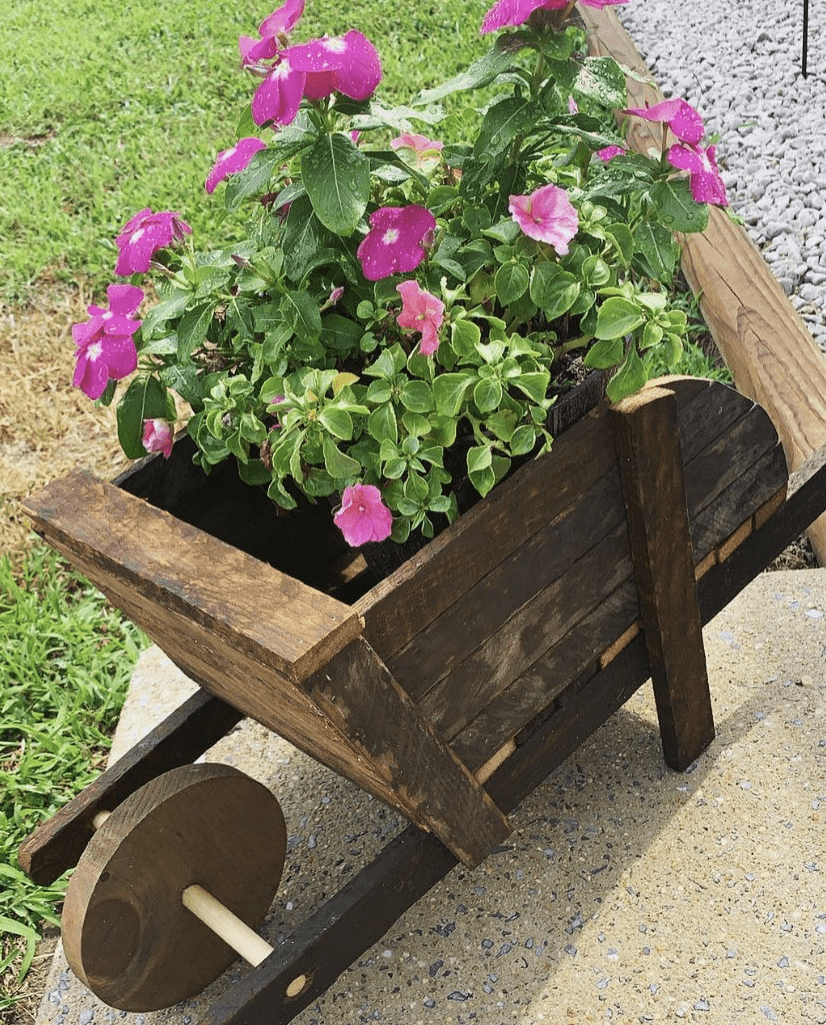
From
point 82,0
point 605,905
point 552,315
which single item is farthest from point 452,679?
point 82,0

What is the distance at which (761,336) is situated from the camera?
280 centimetres

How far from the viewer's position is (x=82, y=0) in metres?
5.94

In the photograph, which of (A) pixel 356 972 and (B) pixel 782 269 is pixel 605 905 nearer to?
(A) pixel 356 972

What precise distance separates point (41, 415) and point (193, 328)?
80.7 inches

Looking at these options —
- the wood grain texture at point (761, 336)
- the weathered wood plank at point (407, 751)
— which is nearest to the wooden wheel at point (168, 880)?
the weathered wood plank at point (407, 751)

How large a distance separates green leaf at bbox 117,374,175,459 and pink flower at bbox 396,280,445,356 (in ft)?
1.36

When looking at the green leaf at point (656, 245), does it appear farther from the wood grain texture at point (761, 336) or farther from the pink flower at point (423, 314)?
the wood grain texture at point (761, 336)

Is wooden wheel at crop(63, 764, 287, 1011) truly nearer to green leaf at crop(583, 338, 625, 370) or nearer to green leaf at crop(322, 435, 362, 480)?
green leaf at crop(322, 435, 362, 480)

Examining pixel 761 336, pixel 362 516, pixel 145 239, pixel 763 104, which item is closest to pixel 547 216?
pixel 362 516

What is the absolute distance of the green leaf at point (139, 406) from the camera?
5.29 feet

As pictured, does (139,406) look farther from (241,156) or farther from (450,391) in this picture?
(450,391)

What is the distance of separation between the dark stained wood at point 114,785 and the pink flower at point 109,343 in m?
0.62

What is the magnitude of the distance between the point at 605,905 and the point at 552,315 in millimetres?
986

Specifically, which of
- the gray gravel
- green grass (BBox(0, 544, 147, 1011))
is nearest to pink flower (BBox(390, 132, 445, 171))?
green grass (BBox(0, 544, 147, 1011))
